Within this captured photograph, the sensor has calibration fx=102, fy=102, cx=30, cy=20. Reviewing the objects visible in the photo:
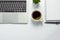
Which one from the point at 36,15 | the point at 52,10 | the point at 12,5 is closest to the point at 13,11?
the point at 12,5

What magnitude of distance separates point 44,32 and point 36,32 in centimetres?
9

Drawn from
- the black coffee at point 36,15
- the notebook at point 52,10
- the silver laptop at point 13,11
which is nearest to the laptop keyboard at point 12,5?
the silver laptop at point 13,11

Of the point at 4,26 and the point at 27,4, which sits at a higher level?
the point at 27,4

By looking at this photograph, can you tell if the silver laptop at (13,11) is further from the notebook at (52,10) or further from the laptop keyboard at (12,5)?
the notebook at (52,10)

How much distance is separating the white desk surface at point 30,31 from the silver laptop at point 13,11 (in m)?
0.05

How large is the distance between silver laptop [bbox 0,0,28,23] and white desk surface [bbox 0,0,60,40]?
0.18 feet

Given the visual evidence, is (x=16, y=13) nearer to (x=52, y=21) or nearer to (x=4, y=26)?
(x=4, y=26)

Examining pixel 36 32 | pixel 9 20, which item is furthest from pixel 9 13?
pixel 36 32

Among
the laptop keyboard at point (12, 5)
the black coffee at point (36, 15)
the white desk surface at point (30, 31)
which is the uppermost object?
the laptop keyboard at point (12, 5)

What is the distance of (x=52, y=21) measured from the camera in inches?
42.9

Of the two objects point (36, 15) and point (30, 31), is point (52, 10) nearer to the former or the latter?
point (36, 15)

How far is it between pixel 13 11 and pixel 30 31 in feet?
0.93

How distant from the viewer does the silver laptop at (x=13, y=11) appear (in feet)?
3.59

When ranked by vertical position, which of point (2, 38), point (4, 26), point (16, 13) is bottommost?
point (2, 38)
